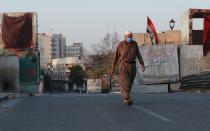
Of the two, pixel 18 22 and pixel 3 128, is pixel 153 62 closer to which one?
pixel 18 22

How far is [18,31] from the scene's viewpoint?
42031 millimetres

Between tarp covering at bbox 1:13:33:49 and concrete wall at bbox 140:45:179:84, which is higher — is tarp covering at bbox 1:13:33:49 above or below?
above

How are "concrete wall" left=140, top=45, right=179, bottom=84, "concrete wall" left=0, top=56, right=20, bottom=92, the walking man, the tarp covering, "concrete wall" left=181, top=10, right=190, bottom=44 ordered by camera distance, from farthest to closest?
1. the tarp covering
2. "concrete wall" left=181, top=10, right=190, bottom=44
3. "concrete wall" left=0, top=56, right=20, bottom=92
4. "concrete wall" left=140, top=45, right=179, bottom=84
5. the walking man

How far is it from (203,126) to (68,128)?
197cm

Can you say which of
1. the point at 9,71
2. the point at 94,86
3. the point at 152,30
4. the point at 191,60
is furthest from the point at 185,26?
the point at 94,86

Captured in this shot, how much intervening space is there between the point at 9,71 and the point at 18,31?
191 inches

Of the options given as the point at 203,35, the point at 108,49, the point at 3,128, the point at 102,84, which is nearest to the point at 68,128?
the point at 3,128

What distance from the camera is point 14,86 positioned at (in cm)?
3844

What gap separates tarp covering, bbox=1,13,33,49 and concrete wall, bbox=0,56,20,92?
358 cm

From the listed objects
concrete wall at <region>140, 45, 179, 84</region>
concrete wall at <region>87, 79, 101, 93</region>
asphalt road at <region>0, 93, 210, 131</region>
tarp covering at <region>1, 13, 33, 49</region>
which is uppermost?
tarp covering at <region>1, 13, 33, 49</region>

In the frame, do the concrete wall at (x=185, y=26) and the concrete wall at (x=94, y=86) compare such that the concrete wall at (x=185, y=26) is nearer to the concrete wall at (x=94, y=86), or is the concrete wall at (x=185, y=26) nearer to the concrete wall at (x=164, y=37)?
the concrete wall at (x=164, y=37)

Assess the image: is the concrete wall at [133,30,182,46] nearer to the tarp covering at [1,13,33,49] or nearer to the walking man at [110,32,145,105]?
the tarp covering at [1,13,33,49]

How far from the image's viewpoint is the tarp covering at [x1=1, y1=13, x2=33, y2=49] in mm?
41875

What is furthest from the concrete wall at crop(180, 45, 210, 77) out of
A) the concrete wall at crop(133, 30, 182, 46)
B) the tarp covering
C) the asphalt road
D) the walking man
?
the asphalt road
